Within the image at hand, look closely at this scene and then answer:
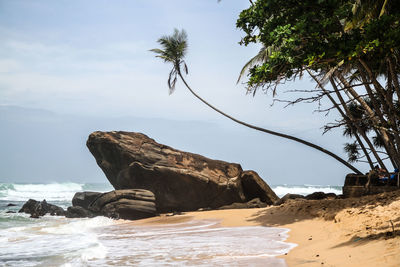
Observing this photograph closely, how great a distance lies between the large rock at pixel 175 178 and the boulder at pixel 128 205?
1451 millimetres

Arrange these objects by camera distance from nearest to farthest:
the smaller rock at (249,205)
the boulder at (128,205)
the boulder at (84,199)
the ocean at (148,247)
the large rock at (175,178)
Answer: the ocean at (148,247) < the boulder at (128,205) < the smaller rock at (249,205) < the large rock at (175,178) < the boulder at (84,199)

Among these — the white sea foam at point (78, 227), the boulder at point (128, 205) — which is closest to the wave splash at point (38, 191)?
the boulder at point (128, 205)

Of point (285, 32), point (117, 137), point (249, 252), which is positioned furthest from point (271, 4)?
point (117, 137)

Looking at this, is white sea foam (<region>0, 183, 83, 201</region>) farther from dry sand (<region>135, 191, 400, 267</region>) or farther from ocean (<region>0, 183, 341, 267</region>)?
dry sand (<region>135, 191, 400, 267</region>)

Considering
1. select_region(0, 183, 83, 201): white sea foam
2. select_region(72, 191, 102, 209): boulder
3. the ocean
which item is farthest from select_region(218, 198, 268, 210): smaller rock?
select_region(0, 183, 83, 201): white sea foam

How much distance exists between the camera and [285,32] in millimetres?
9648

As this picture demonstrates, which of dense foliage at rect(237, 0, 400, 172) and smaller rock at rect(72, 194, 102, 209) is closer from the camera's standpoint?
dense foliage at rect(237, 0, 400, 172)

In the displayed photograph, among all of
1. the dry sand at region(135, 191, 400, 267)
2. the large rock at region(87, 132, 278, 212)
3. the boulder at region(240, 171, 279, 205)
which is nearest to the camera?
the dry sand at region(135, 191, 400, 267)

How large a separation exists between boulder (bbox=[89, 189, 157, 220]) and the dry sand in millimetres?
2192

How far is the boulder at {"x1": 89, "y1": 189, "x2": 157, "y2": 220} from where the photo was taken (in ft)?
52.9

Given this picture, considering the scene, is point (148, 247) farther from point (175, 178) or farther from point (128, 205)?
point (175, 178)

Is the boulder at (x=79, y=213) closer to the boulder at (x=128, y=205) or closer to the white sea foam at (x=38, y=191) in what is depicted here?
the boulder at (x=128, y=205)

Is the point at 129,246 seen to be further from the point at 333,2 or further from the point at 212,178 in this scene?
the point at 212,178

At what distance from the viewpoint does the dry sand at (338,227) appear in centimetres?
570
